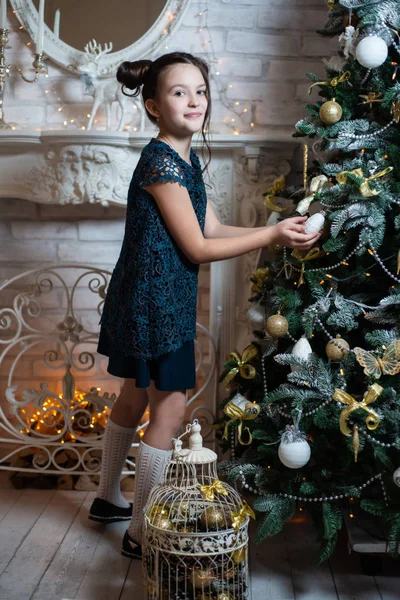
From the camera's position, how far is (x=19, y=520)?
88.5 inches

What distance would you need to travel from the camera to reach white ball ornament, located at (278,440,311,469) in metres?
1.65

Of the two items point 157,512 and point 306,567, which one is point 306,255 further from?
point 306,567

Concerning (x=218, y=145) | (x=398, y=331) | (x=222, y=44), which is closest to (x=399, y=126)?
(x=398, y=331)

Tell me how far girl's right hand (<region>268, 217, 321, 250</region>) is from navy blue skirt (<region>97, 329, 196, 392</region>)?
365 mm

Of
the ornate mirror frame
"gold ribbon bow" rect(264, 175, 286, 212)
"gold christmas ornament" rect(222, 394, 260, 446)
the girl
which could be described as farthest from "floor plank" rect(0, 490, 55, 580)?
the ornate mirror frame

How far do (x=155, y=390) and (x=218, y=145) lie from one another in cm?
94

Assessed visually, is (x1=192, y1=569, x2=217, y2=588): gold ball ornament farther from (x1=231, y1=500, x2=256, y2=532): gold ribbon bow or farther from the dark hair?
the dark hair

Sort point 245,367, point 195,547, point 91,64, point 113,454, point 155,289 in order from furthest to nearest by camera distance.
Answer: point 91,64
point 113,454
point 245,367
point 155,289
point 195,547

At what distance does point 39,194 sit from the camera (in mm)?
2568

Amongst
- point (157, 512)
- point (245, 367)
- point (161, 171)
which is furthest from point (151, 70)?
point (157, 512)

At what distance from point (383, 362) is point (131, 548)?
851 mm

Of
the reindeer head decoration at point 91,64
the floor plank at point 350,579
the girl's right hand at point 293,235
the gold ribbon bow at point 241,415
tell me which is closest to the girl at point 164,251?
the girl's right hand at point 293,235

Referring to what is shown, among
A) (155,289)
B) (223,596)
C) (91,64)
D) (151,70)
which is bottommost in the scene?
(223,596)

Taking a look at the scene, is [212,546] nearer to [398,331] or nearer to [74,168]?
[398,331]
